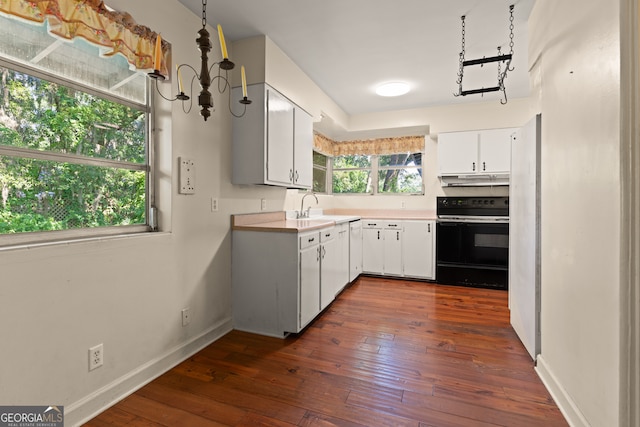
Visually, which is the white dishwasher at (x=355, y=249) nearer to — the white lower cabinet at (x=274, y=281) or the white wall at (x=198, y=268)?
the white lower cabinet at (x=274, y=281)

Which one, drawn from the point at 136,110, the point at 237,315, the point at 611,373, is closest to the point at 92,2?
the point at 136,110

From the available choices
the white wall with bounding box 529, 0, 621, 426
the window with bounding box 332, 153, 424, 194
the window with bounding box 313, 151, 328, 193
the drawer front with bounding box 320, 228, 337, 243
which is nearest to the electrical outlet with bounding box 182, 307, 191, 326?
the drawer front with bounding box 320, 228, 337, 243

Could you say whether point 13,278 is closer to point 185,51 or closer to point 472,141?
point 185,51

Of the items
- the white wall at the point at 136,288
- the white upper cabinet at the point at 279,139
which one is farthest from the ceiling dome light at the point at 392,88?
the white wall at the point at 136,288

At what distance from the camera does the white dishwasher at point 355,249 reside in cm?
405

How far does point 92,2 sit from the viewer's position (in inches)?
63.5

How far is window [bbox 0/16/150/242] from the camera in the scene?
1.44 metres

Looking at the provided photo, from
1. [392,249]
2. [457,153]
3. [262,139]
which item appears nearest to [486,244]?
[392,249]

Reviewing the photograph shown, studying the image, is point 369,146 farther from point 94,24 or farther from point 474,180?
point 94,24

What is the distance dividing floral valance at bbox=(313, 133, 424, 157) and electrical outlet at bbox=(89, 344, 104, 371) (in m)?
3.75

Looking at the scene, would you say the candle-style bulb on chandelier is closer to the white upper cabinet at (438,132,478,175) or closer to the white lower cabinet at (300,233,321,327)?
the white lower cabinet at (300,233,321,327)

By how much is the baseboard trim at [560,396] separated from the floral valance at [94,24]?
8.28ft

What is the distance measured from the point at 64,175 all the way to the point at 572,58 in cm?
276

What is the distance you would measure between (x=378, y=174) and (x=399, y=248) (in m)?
1.50
